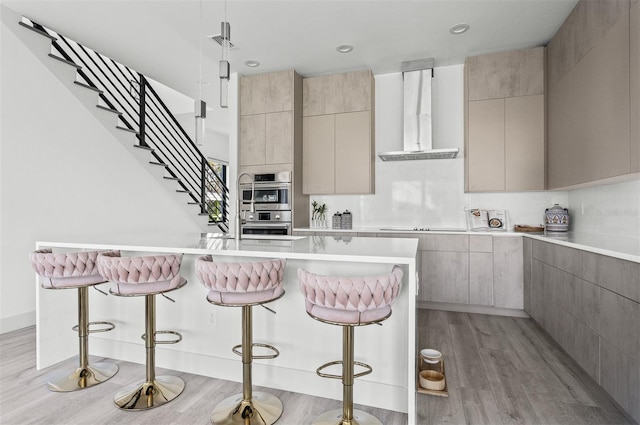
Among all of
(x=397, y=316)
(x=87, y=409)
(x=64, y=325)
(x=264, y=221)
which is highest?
(x=264, y=221)

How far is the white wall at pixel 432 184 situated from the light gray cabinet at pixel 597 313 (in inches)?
48.4

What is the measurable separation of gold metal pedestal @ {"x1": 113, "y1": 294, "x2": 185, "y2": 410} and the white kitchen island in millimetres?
302

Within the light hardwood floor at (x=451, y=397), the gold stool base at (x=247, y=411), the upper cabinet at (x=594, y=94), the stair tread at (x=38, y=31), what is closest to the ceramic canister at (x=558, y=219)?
the upper cabinet at (x=594, y=94)

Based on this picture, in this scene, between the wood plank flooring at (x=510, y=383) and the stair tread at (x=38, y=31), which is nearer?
the wood plank flooring at (x=510, y=383)

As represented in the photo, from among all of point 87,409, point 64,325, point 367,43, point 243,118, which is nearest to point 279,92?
point 243,118

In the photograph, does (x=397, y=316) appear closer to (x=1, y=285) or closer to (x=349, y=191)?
(x=349, y=191)

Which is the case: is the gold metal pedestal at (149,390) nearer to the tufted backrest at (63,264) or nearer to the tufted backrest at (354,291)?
the tufted backrest at (63,264)

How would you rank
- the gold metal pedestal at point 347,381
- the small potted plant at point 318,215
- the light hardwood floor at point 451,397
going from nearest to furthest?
the gold metal pedestal at point 347,381 → the light hardwood floor at point 451,397 → the small potted plant at point 318,215

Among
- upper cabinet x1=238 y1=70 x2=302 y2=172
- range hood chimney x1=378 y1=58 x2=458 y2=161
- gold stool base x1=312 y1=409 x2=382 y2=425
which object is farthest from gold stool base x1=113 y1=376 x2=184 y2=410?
range hood chimney x1=378 y1=58 x2=458 y2=161

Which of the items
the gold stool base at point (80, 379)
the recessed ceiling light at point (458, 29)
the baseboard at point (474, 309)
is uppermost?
the recessed ceiling light at point (458, 29)

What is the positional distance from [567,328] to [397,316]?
1.51 metres

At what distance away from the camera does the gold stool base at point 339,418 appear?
1752mm

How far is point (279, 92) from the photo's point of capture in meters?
4.48

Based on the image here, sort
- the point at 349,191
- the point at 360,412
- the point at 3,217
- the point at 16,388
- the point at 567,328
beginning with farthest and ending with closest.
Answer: the point at 349,191 → the point at 3,217 → the point at 567,328 → the point at 16,388 → the point at 360,412
